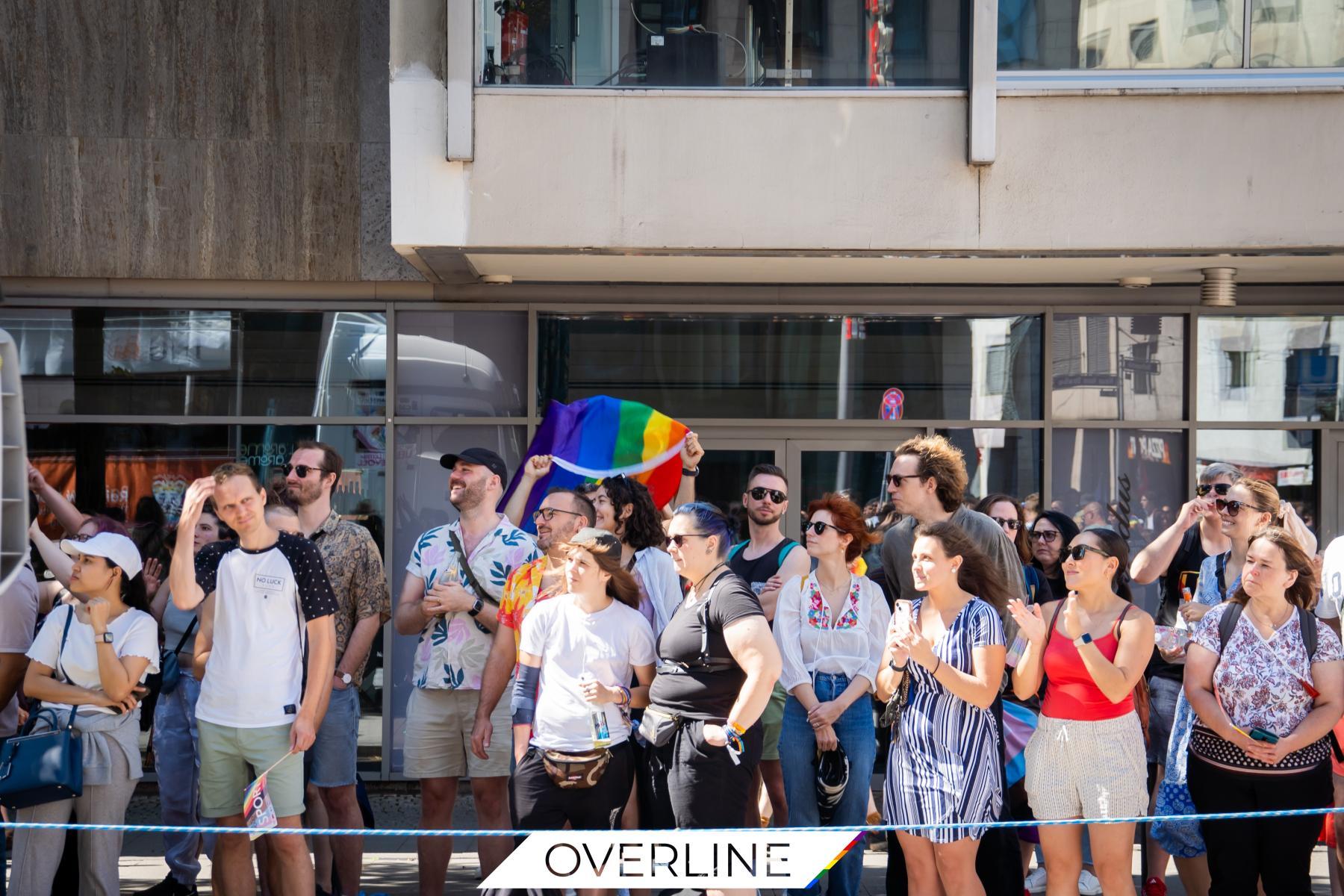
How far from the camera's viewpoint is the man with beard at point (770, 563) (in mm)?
6598

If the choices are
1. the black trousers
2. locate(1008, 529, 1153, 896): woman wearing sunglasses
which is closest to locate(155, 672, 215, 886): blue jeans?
locate(1008, 529, 1153, 896): woman wearing sunglasses

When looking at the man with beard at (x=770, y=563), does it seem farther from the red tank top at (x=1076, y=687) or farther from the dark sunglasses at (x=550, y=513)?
the red tank top at (x=1076, y=687)

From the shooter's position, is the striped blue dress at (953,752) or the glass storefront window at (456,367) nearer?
the striped blue dress at (953,752)

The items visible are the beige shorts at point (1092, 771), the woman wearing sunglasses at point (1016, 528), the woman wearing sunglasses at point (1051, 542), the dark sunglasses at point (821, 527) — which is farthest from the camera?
the woman wearing sunglasses at point (1051, 542)

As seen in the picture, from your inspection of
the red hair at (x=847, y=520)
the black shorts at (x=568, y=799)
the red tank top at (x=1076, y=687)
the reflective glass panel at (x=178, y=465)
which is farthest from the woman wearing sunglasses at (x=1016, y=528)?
the reflective glass panel at (x=178, y=465)

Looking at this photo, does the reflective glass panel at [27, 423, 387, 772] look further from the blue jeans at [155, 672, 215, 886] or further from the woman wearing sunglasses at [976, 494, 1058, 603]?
the woman wearing sunglasses at [976, 494, 1058, 603]

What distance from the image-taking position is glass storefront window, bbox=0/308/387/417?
926 centimetres

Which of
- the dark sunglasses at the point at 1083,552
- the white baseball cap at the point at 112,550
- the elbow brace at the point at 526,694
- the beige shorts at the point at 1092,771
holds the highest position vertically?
the dark sunglasses at the point at 1083,552

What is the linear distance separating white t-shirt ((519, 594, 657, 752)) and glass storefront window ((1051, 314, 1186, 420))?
16.8 ft

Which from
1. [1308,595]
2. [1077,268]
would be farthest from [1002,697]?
[1077,268]

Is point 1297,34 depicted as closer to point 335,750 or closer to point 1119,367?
point 1119,367

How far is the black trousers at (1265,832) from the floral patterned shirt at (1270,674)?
23 cm

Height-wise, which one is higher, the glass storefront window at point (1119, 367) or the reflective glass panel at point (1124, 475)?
the glass storefront window at point (1119, 367)

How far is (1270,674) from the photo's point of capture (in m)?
5.51
